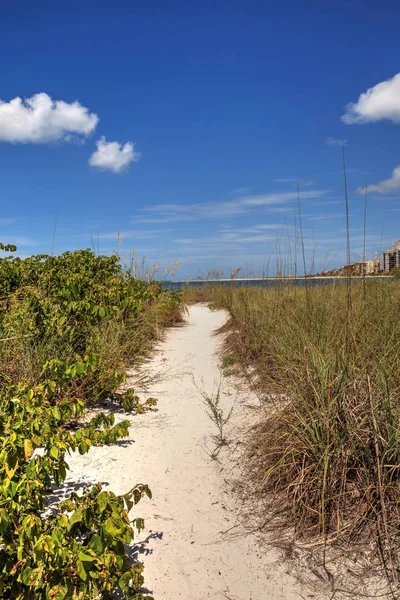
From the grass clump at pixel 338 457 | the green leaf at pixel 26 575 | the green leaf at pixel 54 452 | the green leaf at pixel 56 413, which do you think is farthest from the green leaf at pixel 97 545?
the grass clump at pixel 338 457

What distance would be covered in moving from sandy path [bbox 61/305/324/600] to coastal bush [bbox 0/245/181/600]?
0.18m

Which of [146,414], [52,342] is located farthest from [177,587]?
[52,342]

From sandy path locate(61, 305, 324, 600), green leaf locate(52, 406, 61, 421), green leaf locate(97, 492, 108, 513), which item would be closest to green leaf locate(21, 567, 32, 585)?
green leaf locate(97, 492, 108, 513)

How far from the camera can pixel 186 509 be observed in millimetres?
2781

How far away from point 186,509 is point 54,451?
53.6 inches

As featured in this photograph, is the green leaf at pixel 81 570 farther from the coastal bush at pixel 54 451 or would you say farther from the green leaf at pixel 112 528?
the green leaf at pixel 112 528

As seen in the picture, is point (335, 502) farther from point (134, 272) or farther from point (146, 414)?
point (134, 272)

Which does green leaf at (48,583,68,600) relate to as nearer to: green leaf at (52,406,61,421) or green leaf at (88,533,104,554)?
green leaf at (88,533,104,554)

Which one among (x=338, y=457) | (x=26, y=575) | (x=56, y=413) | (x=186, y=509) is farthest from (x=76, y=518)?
(x=338, y=457)

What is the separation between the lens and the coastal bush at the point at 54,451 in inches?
61.4

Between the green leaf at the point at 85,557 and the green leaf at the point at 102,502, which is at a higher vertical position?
the green leaf at the point at 102,502

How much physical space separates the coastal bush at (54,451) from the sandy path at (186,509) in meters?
0.18

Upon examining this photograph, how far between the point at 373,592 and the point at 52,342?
139 inches

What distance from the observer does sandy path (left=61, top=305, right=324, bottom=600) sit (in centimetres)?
212
